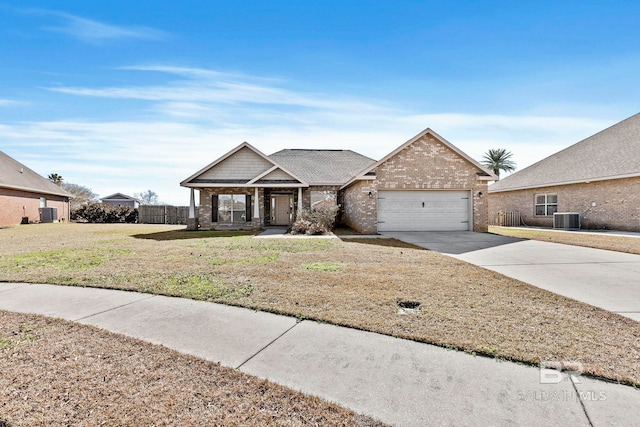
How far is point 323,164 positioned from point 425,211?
10.2 metres

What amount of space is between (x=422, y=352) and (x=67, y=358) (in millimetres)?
3537

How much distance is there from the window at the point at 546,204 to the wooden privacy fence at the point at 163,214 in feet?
94.2

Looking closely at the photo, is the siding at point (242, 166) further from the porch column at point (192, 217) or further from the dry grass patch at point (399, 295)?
the dry grass patch at point (399, 295)

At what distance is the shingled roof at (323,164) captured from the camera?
20781 mm

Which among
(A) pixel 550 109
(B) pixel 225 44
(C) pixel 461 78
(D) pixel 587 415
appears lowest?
(D) pixel 587 415

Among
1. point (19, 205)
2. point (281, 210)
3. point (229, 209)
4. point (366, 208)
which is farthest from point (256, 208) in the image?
point (19, 205)

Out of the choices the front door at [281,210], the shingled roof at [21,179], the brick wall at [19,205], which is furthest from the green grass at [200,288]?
the brick wall at [19,205]

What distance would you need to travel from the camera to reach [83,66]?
40.1 ft

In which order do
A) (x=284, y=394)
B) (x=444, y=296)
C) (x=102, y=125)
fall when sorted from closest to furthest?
(x=284, y=394) → (x=444, y=296) → (x=102, y=125)

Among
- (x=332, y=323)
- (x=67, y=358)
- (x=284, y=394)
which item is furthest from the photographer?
(x=332, y=323)

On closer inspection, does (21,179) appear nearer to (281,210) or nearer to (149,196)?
(281,210)

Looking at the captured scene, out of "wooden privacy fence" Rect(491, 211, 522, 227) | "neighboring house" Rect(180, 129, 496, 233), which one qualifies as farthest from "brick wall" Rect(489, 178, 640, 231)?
"neighboring house" Rect(180, 129, 496, 233)

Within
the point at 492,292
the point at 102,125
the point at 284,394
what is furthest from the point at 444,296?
the point at 102,125

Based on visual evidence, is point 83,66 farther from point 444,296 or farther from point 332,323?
point 444,296
